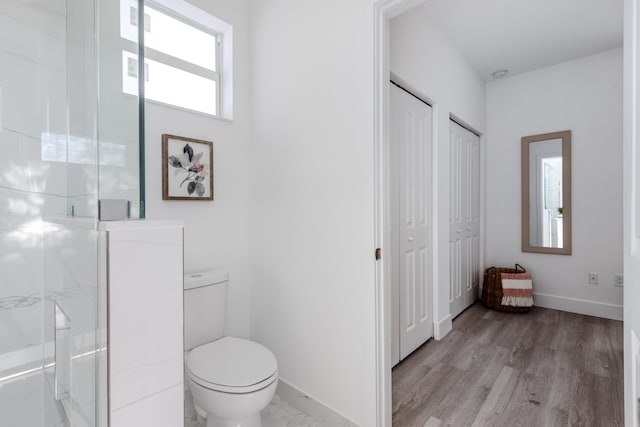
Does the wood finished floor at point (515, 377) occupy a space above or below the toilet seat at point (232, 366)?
below

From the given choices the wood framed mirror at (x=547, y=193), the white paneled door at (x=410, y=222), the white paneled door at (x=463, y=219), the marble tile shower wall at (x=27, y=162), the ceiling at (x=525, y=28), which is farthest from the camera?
the wood framed mirror at (x=547, y=193)

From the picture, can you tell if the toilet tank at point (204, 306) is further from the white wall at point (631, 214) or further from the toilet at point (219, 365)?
the white wall at point (631, 214)

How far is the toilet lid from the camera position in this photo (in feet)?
4.26

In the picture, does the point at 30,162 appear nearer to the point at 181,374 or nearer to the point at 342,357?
the point at 181,374

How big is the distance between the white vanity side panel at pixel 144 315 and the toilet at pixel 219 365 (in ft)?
1.71

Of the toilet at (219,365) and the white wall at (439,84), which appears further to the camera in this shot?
the white wall at (439,84)

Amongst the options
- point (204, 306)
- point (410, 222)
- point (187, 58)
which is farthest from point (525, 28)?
point (204, 306)

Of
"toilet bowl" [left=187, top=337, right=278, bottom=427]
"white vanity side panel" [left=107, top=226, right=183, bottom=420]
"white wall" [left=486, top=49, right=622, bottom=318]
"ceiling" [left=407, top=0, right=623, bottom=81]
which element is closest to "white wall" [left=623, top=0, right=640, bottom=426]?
"white vanity side panel" [left=107, top=226, right=183, bottom=420]

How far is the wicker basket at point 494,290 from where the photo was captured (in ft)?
10.7

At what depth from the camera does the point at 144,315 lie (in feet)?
2.42

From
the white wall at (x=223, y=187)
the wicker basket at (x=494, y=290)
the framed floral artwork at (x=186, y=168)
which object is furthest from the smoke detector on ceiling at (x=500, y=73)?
the framed floral artwork at (x=186, y=168)

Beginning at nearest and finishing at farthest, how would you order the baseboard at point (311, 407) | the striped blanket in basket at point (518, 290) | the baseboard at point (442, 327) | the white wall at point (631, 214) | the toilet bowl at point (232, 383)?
the white wall at point (631, 214) < the toilet bowl at point (232, 383) < the baseboard at point (311, 407) < the baseboard at point (442, 327) < the striped blanket in basket at point (518, 290)

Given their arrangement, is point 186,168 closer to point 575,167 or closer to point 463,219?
point 463,219

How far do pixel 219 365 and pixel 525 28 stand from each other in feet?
11.3
